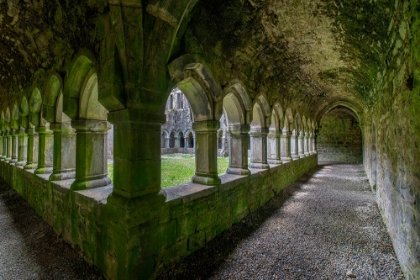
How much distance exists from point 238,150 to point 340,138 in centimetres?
1239

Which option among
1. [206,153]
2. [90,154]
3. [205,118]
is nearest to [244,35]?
[205,118]

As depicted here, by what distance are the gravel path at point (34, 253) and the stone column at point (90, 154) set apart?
837 mm

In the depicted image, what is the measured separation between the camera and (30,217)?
12.2ft

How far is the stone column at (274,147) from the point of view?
18.5 ft

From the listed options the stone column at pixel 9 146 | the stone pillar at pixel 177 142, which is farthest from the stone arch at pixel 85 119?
the stone pillar at pixel 177 142

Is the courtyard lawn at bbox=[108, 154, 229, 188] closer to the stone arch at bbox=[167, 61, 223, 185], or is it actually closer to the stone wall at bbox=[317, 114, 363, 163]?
the stone arch at bbox=[167, 61, 223, 185]

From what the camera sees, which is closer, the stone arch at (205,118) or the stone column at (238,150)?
the stone arch at (205,118)

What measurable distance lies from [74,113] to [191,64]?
64.5 inches

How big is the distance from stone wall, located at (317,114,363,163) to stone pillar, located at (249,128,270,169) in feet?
32.4

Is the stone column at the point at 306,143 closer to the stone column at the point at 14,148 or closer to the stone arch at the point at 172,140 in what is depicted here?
the stone column at the point at 14,148

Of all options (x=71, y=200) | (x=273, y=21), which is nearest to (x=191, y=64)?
(x=273, y=21)

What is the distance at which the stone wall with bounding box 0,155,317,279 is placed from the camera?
6.30ft

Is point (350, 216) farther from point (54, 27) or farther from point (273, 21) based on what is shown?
point (54, 27)

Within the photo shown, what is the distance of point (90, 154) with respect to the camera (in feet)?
9.14
